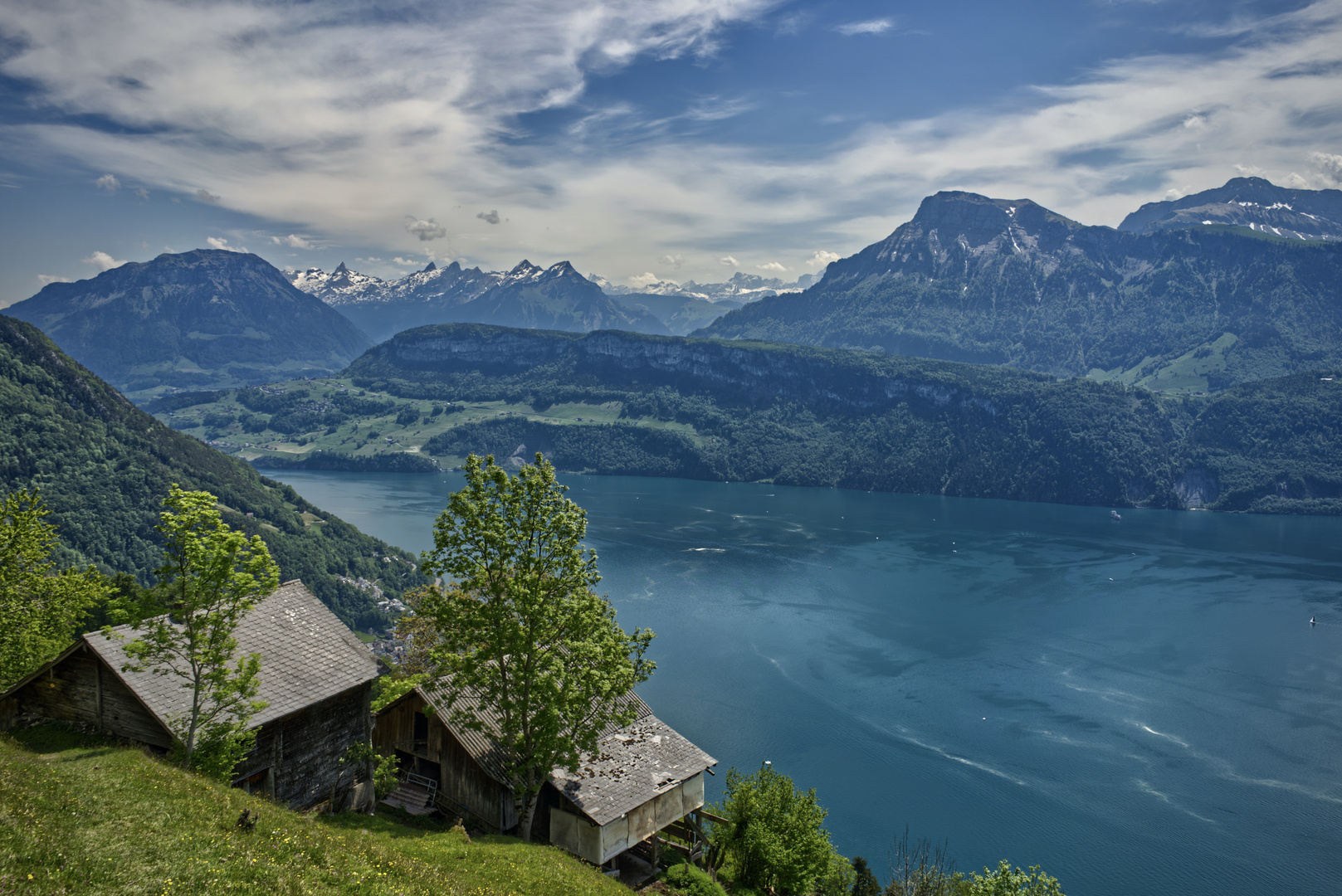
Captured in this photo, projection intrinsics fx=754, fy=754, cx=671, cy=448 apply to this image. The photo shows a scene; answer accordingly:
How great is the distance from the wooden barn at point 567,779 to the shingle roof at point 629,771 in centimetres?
3

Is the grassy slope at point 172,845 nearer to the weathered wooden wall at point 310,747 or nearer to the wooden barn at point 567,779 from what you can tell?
the weathered wooden wall at point 310,747

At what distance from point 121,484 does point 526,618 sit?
132194 mm

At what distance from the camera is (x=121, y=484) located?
121875 mm

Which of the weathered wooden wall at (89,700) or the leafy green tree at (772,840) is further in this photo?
the leafy green tree at (772,840)

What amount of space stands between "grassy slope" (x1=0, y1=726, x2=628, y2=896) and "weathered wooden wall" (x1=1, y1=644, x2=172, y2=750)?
43 cm

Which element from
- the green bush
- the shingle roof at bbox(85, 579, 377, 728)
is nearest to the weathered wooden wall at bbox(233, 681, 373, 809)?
the shingle roof at bbox(85, 579, 377, 728)

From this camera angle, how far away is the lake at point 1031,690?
51281 mm

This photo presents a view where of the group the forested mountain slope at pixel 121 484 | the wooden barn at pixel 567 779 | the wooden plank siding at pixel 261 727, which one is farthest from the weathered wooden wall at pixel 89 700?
the forested mountain slope at pixel 121 484

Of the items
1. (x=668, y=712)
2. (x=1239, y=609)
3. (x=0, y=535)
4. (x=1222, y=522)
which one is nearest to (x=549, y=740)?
(x=0, y=535)

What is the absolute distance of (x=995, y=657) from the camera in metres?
83.8

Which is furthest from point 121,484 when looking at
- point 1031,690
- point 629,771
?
point 1031,690

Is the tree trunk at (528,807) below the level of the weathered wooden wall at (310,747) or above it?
below

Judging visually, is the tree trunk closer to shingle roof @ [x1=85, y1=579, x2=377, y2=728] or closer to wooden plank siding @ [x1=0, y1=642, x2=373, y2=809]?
wooden plank siding @ [x1=0, y1=642, x2=373, y2=809]

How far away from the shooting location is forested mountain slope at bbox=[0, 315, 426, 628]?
357ft
